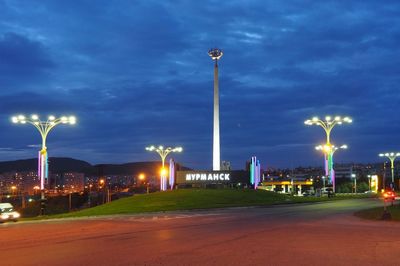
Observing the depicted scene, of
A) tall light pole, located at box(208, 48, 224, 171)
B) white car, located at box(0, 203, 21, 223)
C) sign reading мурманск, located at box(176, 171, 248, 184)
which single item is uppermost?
tall light pole, located at box(208, 48, 224, 171)

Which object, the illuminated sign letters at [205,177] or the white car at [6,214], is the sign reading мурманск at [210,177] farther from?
the white car at [6,214]

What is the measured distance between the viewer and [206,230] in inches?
858

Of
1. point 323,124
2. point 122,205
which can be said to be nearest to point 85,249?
point 122,205

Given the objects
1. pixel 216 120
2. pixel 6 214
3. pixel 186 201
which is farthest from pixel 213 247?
pixel 216 120

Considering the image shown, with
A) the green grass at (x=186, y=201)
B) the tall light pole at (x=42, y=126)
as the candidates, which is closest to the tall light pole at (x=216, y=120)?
the green grass at (x=186, y=201)

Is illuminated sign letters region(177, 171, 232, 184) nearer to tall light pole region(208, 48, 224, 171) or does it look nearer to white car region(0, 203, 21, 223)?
tall light pole region(208, 48, 224, 171)

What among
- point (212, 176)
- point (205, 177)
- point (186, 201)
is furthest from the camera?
point (212, 176)

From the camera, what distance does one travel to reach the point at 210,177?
78.1m

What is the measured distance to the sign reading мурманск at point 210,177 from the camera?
77750 millimetres

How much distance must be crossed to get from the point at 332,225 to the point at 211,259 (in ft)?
38.9

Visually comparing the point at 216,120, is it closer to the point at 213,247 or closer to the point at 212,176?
the point at 212,176

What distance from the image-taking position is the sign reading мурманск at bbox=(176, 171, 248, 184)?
7775 centimetres

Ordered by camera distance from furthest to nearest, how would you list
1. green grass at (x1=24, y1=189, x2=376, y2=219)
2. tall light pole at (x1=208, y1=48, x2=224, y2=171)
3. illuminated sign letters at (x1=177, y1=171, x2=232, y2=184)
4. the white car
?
1. tall light pole at (x1=208, y1=48, x2=224, y2=171)
2. illuminated sign letters at (x1=177, y1=171, x2=232, y2=184)
3. green grass at (x1=24, y1=189, x2=376, y2=219)
4. the white car

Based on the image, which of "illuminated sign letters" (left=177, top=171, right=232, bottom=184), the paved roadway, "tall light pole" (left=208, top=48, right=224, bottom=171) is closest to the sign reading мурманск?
"illuminated sign letters" (left=177, top=171, right=232, bottom=184)
